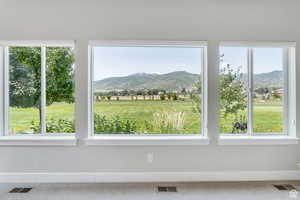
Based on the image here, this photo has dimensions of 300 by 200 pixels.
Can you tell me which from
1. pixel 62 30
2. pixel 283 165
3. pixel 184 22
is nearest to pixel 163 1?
pixel 184 22

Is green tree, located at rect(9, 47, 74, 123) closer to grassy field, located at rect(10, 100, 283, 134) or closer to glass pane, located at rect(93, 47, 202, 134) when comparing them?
grassy field, located at rect(10, 100, 283, 134)

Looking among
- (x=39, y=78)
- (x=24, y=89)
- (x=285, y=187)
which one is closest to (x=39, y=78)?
(x=39, y=78)

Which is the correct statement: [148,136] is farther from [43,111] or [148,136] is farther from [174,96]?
[43,111]

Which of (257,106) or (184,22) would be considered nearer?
(184,22)

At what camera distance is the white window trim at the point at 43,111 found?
344 centimetres

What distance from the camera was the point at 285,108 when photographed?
12.3 feet

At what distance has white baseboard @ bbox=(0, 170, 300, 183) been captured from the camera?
3455mm

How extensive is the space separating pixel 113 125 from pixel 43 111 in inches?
40.6

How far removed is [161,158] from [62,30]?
7.40 feet

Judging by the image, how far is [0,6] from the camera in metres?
3.42

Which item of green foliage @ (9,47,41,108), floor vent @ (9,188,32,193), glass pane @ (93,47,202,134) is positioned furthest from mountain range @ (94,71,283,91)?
floor vent @ (9,188,32,193)

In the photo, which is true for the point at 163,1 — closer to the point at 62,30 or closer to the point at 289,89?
the point at 62,30

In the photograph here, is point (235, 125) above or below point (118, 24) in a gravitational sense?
below

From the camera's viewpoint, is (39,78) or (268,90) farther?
(268,90)
